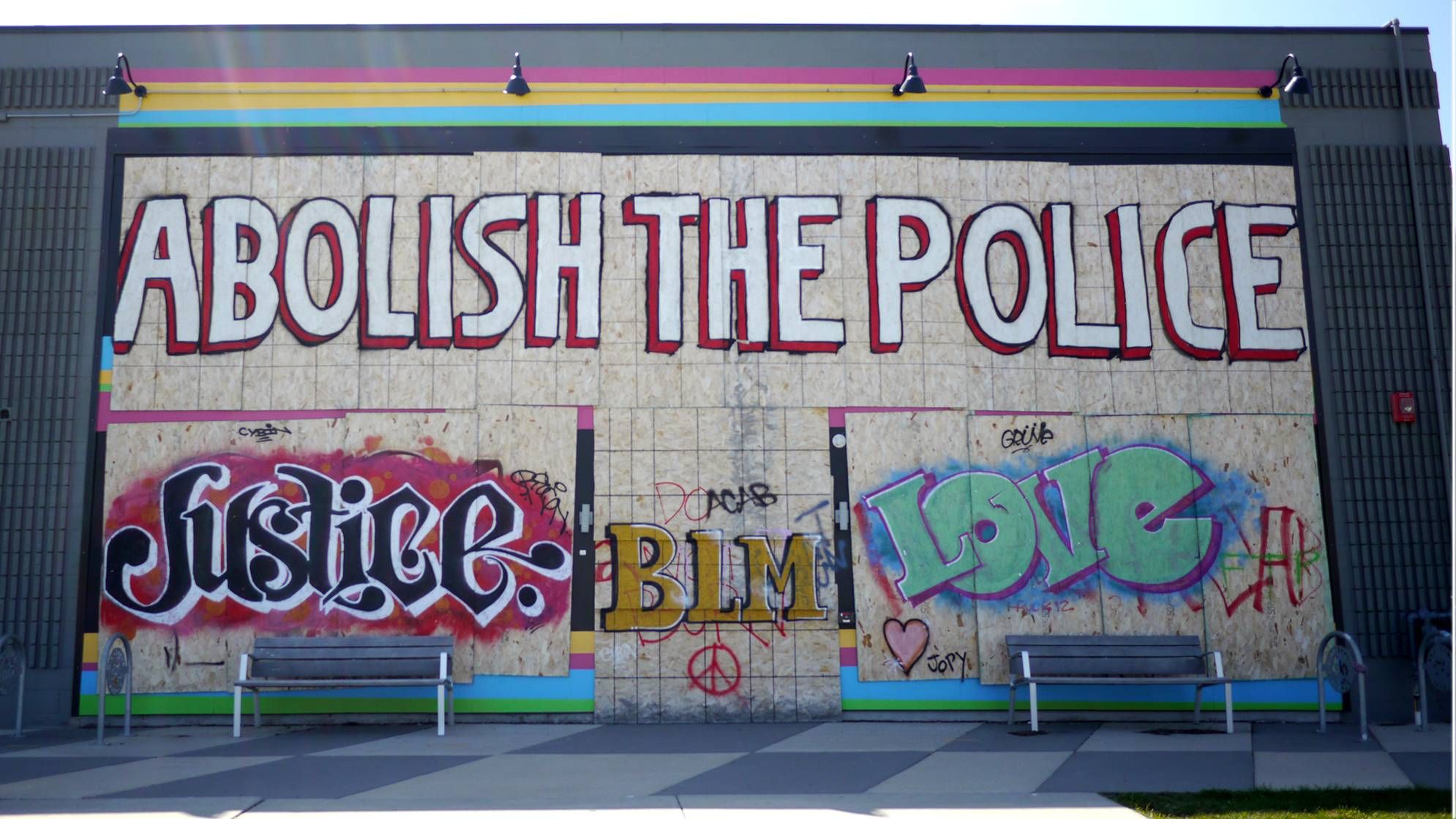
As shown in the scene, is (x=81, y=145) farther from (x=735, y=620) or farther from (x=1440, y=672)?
(x=1440, y=672)

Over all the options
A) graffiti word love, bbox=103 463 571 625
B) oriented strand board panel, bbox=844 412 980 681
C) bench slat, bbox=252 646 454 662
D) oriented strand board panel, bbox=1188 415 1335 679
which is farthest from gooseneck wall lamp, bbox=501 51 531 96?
oriented strand board panel, bbox=1188 415 1335 679

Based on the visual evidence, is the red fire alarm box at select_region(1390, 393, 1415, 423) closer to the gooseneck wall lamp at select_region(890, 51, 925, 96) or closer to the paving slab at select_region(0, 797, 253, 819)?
the gooseneck wall lamp at select_region(890, 51, 925, 96)

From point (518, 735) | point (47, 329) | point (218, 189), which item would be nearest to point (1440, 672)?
point (518, 735)

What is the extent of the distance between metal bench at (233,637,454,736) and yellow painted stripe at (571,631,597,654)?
3.55 ft

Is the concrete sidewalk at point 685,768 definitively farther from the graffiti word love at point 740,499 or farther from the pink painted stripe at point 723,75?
the pink painted stripe at point 723,75

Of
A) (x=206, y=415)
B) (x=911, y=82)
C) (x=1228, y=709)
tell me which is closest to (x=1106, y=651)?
(x=1228, y=709)

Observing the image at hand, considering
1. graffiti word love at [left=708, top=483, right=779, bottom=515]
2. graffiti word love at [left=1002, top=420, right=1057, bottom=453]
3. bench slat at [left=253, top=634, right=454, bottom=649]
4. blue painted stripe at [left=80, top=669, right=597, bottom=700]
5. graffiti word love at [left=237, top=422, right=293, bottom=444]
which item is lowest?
blue painted stripe at [left=80, top=669, right=597, bottom=700]

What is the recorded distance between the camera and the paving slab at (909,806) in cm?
646

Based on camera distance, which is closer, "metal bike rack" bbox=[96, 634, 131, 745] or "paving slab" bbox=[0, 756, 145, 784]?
"paving slab" bbox=[0, 756, 145, 784]

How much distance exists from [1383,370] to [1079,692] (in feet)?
14.2

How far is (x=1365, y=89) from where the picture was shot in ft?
38.9

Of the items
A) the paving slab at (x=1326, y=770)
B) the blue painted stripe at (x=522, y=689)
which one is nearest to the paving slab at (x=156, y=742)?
the blue painted stripe at (x=522, y=689)

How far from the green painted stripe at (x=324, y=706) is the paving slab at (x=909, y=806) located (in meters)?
3.86

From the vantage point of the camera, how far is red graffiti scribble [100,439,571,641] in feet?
Result: 35.1
